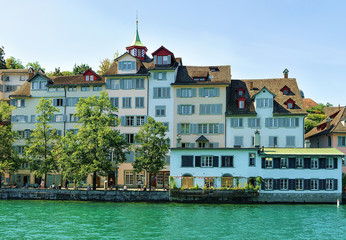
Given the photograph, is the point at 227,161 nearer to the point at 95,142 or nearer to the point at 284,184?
the point at 284,184

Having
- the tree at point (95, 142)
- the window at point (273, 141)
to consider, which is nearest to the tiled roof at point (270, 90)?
the window at point (273, 141)

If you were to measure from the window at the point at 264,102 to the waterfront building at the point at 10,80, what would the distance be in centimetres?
5962

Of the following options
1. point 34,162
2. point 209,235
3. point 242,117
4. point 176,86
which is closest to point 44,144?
point 34,162

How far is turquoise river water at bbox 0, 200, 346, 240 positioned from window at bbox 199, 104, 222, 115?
17.5 meters

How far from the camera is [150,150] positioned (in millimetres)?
61375

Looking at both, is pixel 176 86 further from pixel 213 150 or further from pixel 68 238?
pixel 68 238

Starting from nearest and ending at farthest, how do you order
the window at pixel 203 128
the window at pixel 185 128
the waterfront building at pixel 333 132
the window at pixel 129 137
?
1. the waterfront building at pixel 333 132
2. the window at pixel 203 128
3. the window at pixel 185 128
4. the window at pixel 129 137

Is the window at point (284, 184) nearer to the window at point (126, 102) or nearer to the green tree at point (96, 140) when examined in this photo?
the green tree at point (96, 140)

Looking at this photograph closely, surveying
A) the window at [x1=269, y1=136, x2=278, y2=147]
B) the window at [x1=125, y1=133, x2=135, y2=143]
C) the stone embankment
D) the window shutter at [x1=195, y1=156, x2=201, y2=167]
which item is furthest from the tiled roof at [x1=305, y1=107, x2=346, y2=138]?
the window at [x1=125, y1=133, x2=135, y2=143]

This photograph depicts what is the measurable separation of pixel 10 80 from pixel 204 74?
181 feet

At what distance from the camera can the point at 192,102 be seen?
230 feet

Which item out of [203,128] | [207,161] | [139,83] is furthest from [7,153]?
[207,161]

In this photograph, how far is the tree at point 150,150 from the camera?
6112 cm

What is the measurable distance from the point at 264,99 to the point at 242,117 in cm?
415
